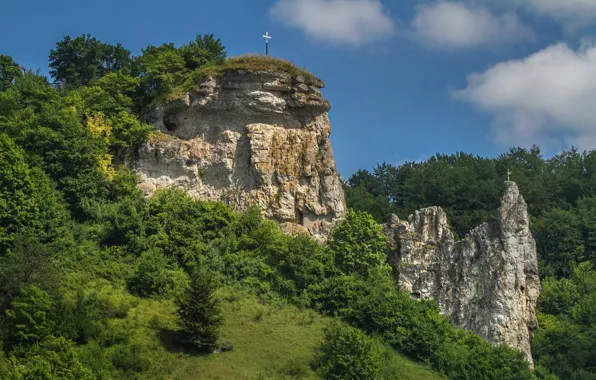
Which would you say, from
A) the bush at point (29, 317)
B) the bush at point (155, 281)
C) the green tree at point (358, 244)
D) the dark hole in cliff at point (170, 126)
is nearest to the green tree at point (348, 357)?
the bush at point (155, 281)

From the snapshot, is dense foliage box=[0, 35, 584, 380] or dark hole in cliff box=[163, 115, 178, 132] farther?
dark hole in cliff box=[163, 115, 178, 132]

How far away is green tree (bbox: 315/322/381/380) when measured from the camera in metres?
34.5

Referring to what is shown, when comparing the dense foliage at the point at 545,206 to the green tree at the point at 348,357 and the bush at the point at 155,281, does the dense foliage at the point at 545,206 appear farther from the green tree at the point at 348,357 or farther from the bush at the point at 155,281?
the bush at the point at 155,281

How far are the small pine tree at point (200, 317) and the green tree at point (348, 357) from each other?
14.9 ft

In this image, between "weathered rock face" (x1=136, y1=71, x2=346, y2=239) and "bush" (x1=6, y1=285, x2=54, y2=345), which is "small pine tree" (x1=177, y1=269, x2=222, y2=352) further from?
"weathered rock face" (x1=136, y1=71, x2=346, y2=239)

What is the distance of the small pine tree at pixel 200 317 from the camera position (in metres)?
34.7

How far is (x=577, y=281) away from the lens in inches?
2168

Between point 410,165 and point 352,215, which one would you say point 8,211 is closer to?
point 352,215

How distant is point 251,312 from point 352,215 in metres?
9.04

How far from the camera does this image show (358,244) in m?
44.4

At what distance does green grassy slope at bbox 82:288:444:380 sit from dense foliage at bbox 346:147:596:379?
549 inches

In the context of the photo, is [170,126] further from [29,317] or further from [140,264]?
[29,317]

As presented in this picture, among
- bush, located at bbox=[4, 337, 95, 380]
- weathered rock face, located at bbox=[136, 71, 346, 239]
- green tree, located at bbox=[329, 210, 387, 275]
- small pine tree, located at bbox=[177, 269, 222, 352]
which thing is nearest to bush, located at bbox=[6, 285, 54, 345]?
bush, located at bbox=[4, 337, 95, 380]

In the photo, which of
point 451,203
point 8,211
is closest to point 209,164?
point 8,211
